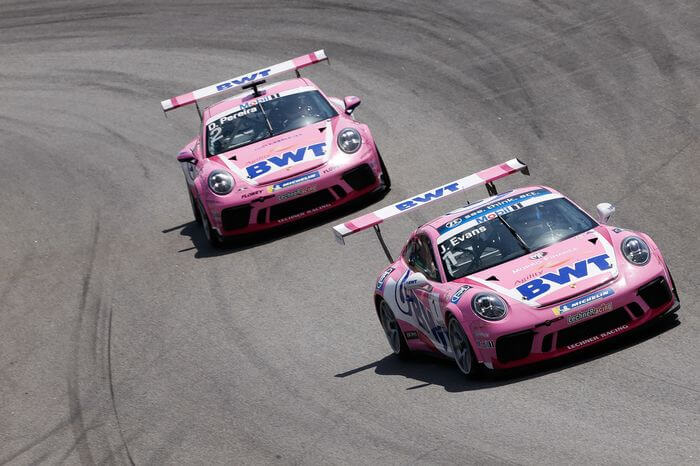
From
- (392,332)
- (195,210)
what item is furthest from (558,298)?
(195,210)

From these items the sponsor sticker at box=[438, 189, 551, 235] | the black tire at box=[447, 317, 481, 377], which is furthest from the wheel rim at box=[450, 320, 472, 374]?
the sponsor sticker at box=[438, 189, 551, 235]

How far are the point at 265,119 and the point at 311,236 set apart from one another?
71.5 inches

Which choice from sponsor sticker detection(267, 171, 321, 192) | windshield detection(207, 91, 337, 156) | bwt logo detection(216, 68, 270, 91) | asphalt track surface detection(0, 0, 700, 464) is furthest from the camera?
bwt logo detection(216, 68, 270, 91)

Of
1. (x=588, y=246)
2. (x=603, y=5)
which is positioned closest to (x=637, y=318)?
(x=588, y=246)

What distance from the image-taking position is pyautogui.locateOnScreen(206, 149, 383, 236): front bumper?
15.4 m

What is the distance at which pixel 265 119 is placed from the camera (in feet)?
53.8

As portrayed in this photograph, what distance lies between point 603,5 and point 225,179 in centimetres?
877

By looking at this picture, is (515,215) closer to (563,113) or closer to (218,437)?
(218,437)

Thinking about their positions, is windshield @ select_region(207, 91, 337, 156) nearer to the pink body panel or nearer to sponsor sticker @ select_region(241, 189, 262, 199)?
sponsor sticker @ select_region(241, 189, 262, 199)

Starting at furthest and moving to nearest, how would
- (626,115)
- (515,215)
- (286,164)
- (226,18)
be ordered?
(226,18) < (626,115) < (286,164) < (515,215)

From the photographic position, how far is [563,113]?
17.6 m

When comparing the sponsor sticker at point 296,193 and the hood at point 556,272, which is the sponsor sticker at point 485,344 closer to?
the hood at point 556,272

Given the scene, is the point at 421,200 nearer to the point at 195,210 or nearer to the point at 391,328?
the point at 391,328

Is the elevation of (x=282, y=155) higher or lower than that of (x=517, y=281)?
higher
